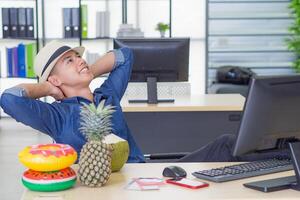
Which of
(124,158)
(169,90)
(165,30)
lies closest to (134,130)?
(169,90)

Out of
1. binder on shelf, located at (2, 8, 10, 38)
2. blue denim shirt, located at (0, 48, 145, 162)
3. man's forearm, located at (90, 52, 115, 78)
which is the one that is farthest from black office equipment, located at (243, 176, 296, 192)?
binder on shelf, located at (2, 8, 10, 38)

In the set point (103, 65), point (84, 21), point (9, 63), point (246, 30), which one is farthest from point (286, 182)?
point (246, 30)

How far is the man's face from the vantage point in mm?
2717

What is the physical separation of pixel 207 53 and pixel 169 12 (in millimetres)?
718

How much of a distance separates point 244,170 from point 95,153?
61cm

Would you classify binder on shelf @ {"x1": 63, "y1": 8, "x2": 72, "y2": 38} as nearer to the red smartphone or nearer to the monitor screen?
the monitor screen

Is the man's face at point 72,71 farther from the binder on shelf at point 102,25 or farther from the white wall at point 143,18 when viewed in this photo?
the white wall at point 143,18

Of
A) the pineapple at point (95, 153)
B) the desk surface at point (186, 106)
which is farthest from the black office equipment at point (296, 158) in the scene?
the desk surface at point (186, 106)

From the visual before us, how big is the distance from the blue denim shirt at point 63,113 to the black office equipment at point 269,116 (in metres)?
0.67

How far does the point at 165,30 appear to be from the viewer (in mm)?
7086

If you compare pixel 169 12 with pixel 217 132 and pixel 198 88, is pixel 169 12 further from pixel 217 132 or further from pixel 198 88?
pixel 217 132

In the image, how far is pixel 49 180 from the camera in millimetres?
1994

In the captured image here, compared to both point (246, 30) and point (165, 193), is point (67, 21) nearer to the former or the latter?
point (246, 30)

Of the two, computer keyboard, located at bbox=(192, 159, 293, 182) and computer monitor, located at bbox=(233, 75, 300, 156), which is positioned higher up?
computer monitor, located at bbox=(233, 75, 300, 156)
